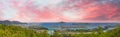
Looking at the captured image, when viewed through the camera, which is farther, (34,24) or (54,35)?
(34,24)

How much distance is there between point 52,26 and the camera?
10.3m

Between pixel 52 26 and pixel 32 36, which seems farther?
pixel 52 26

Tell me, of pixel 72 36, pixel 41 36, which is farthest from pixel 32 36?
pixel 72 36

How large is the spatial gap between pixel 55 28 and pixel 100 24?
1208 millimetres

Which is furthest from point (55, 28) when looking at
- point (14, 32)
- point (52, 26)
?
point (14, 32)

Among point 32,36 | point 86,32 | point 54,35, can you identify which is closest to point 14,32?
point 32,36

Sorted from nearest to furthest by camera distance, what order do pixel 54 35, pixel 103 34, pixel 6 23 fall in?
pixel 103 34, pixel 54 35, pixel 6 23

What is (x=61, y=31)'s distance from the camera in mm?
9992

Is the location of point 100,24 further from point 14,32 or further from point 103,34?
point 14,32

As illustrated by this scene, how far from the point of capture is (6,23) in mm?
10133

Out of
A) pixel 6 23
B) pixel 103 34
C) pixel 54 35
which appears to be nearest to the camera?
pixel 103 34

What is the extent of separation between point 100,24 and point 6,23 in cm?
249

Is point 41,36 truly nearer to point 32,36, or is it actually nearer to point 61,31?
point 32,36

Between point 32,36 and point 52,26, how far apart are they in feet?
4.18
